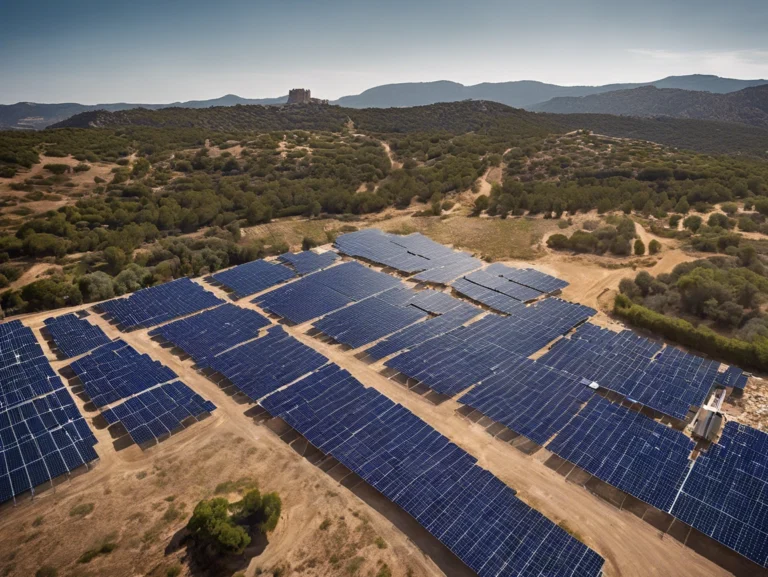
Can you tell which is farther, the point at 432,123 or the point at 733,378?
the point at 432,123

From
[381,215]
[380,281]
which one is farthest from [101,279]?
[381,215]

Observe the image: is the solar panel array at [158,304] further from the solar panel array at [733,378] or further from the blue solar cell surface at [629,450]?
the solar panel array at [733,378]

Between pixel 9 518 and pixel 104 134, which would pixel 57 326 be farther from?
pixel 104 134

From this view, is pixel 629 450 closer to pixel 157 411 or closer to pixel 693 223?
pixel 157 411

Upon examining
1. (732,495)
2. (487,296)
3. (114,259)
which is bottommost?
(487,296)

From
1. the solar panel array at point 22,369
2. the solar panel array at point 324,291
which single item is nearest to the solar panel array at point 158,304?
the solar panel array at point 324,291

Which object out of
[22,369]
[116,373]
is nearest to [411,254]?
[116,373]
